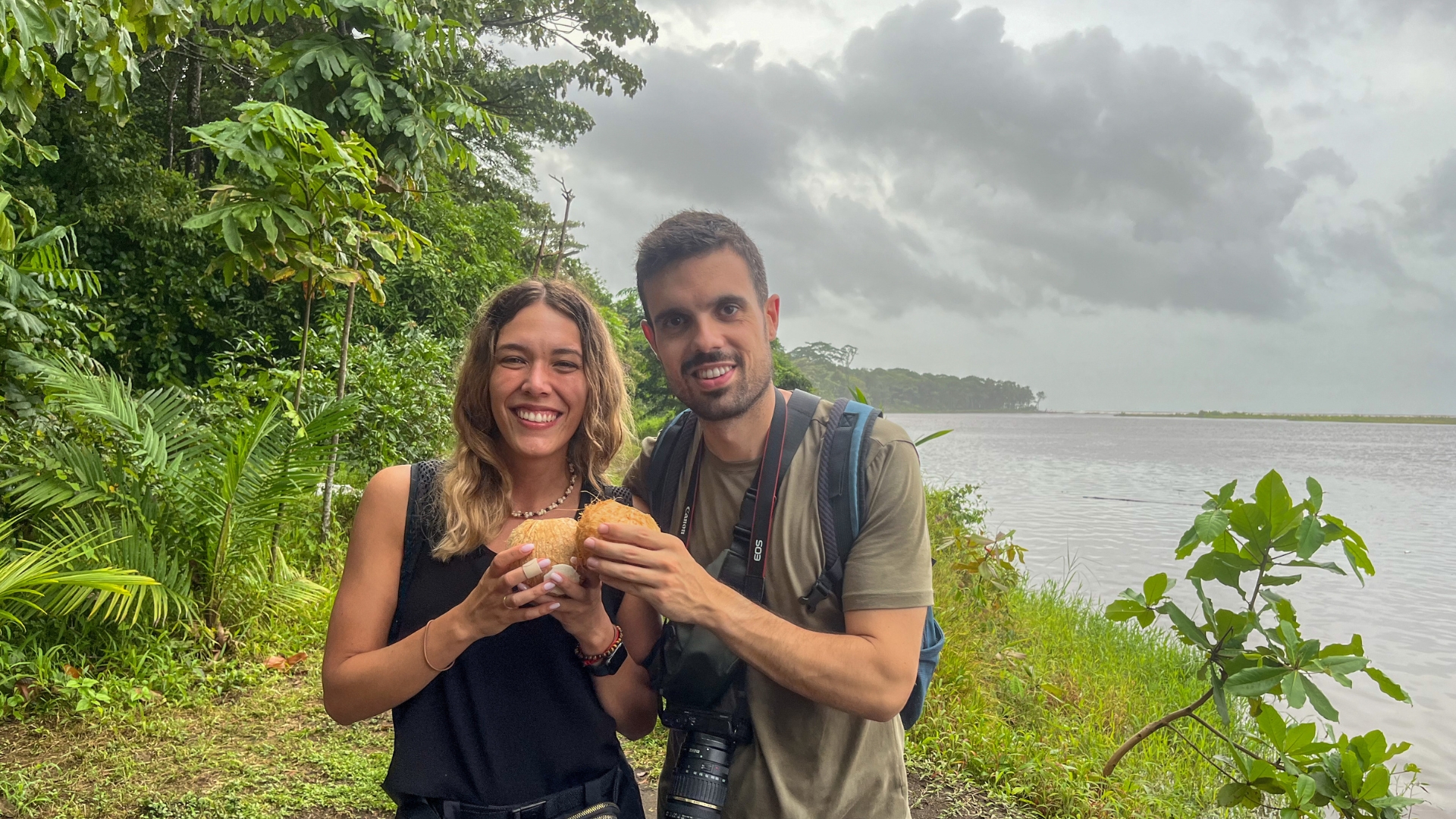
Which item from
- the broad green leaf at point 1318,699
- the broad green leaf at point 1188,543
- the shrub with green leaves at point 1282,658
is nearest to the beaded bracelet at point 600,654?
the shrub with green leaves at point 1282,658

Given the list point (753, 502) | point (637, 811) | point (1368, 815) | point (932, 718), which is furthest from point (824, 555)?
point (932, 718)

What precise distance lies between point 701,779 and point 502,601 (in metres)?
0.58

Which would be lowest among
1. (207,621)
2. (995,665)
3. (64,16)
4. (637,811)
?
(995,665)

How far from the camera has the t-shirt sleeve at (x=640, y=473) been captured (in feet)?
7.11

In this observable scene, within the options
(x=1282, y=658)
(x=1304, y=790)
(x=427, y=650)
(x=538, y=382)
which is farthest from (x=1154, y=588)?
(x=427, y=650)

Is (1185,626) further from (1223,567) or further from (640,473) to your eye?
(640,473)

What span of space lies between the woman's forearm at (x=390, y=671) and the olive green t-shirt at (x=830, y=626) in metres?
0.67

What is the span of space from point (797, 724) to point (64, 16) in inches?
138

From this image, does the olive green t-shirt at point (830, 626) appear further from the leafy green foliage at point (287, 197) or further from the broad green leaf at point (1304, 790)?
the leafy green foliage at point (287, 197)

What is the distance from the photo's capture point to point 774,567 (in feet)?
5.97

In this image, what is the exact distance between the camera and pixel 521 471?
2.13m

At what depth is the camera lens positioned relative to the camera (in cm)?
169

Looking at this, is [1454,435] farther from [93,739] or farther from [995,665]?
[93,739]

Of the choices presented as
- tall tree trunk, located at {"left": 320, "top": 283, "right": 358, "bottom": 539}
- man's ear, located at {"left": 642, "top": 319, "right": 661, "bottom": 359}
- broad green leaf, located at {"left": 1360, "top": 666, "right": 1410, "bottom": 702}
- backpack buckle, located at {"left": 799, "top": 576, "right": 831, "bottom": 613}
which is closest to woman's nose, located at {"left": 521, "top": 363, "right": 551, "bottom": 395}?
man's ear, located at {"left": 642, "top": 319, "right": 661, "bottom": 359}
